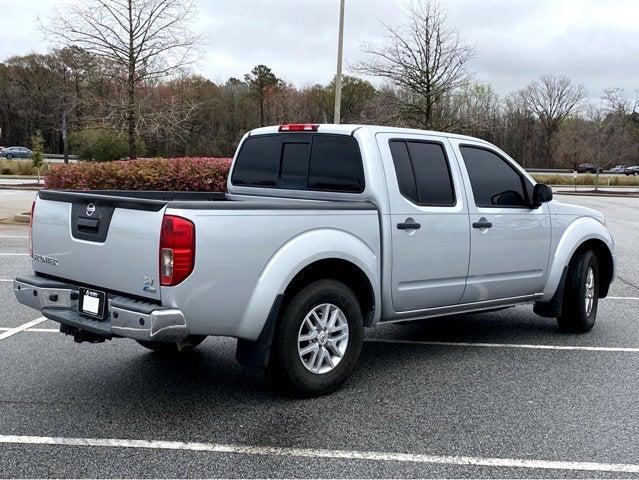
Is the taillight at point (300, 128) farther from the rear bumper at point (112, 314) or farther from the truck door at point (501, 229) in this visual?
the rear bumper at point (112, 314)

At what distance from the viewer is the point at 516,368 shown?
5.41m

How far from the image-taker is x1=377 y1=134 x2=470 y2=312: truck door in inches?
197

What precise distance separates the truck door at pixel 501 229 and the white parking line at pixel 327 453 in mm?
2030

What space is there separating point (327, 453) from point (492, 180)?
3064mm

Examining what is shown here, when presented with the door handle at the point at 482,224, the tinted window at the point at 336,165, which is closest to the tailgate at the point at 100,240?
the tinted window at the point at 336,165

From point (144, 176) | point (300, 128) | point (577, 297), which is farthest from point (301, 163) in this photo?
point (144, 176)

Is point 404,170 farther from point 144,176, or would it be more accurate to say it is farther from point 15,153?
point 15,153

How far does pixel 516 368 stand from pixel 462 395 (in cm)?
90

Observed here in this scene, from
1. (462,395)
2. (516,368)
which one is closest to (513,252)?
(516,368)

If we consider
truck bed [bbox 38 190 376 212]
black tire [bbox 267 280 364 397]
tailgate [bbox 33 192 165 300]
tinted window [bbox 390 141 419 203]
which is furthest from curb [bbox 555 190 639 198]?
tailgate [bbox 33 192 165 300]

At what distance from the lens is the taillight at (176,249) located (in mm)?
3830

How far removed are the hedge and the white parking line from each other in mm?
11778

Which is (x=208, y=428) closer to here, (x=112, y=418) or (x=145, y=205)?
(x=112, y=418)

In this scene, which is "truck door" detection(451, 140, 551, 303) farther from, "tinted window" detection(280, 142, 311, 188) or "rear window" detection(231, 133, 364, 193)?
"tinted window" detection(280, 142, 311, 188)
